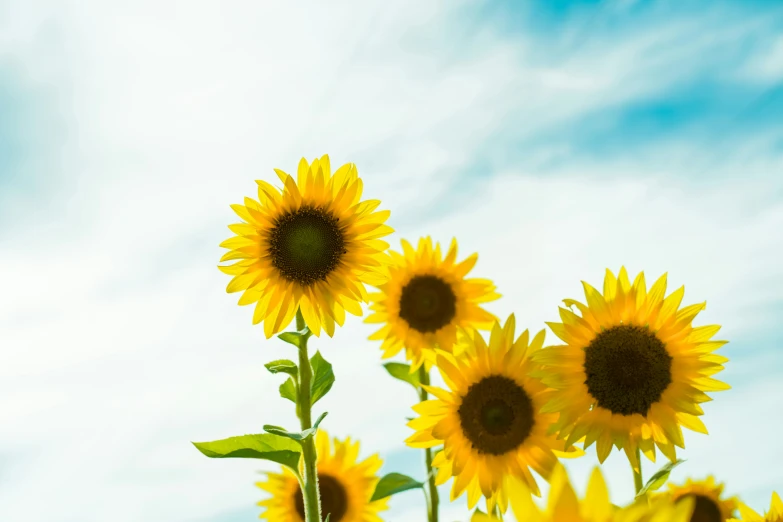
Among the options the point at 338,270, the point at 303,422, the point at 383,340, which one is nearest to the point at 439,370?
the point at 338,270

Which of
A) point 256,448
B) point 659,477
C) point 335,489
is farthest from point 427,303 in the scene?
point 659,477

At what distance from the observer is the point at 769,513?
16.1 ft

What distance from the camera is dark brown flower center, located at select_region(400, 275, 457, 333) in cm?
711

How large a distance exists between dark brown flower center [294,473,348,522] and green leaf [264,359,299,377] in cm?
293

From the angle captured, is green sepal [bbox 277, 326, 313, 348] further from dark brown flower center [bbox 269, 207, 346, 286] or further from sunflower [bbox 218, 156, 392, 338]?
dark brown flower center [bbox 269, 207, 346, 286]

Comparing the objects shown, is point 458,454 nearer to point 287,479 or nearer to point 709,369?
point 709,369

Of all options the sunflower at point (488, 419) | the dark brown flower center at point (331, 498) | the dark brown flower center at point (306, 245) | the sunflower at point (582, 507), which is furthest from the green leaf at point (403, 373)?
the sunflower at point (582, 507)

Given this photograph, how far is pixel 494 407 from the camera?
16.4ft

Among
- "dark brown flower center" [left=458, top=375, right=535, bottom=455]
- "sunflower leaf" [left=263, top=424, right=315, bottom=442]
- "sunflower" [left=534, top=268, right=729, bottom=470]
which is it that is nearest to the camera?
"sunflower leaf" [left=263, top=424, right=315, bottom=442]

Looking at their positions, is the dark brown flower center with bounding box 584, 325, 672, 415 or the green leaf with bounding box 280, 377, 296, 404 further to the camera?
the dark brown flower center with bounding box 584, 325, 672, 415

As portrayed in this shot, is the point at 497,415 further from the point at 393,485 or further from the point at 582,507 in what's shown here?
the point at 582,507

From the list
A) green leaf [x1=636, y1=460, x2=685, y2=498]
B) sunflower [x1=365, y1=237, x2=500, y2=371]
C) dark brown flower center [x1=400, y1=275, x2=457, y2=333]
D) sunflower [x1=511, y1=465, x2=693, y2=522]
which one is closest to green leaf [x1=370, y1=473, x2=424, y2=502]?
green leaf [x1=636, y1=460, x2=685, y2=498]

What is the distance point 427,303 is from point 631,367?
2.84 m

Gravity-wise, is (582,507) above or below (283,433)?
below
